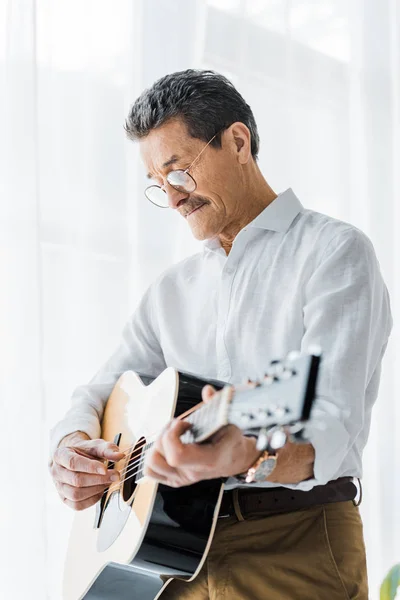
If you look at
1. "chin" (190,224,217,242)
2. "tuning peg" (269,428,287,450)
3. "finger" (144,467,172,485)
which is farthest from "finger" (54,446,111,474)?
"tuning peg" (269,428,287,450)

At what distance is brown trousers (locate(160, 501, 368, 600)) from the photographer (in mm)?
1178

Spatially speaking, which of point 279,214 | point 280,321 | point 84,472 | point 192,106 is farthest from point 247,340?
point 192,106

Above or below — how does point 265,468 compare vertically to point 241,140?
below

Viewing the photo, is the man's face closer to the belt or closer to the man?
the man

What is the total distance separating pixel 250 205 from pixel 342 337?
1.55ft

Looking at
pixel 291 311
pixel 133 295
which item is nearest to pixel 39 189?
pixel 133 295

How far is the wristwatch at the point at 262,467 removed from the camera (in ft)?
2.96

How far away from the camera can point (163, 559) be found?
112 centimetres

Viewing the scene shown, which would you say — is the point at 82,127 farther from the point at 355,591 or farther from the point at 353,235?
the point at 355,591

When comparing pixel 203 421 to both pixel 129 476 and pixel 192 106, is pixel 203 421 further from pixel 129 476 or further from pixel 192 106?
pixel 192 106

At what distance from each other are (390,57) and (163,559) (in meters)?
1.79

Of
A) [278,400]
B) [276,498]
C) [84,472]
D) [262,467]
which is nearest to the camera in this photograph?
[278,400]

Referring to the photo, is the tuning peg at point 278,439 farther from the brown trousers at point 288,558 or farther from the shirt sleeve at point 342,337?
the brown trousers at point 288,558

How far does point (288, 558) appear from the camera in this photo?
1.19 meters
